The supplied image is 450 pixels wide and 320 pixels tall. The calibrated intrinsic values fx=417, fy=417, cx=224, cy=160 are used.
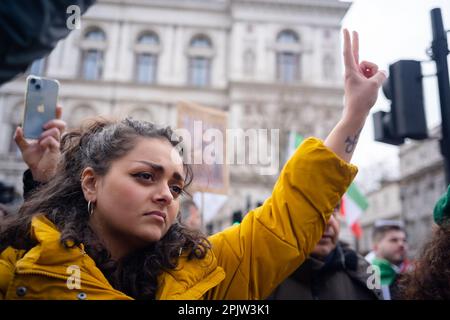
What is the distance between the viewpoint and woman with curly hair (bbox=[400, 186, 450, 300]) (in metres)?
1.79

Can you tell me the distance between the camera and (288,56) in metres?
24.2

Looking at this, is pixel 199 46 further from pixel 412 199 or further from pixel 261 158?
pixel 261 158

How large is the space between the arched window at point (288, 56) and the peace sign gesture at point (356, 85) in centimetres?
2282

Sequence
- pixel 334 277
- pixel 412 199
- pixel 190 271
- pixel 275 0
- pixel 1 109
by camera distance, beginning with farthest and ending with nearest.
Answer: pixel 412 199
pixel 275 0
pixel 1 109
pixel 334 277
pixel 190 271

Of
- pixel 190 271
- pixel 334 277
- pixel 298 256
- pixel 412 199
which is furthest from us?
pixel 412 199

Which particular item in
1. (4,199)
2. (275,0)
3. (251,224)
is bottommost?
(251,224)

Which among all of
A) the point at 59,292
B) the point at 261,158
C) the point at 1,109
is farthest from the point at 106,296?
the point at 1,109

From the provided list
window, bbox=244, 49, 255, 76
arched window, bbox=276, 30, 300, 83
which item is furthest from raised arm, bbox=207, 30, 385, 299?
arched window, bbox=276, 30, 300, 83

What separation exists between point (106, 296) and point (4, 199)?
2.77 metres

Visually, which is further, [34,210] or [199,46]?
[199,46]

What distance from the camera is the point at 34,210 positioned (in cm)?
154

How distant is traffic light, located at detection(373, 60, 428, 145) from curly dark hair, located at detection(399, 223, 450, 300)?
1.22 meters

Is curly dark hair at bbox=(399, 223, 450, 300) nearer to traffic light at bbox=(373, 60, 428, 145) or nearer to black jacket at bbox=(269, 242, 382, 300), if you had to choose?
black jacket at bbox=(269, 242, 382, 300)

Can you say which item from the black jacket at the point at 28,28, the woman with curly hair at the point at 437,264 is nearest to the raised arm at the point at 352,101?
the woman with curly hair at the point at 437,264
